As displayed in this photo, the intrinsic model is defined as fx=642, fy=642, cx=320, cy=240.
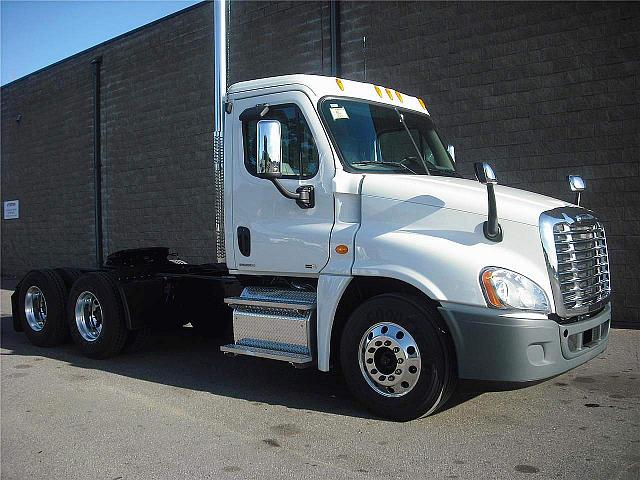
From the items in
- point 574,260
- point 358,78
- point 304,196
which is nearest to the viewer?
point 574,260

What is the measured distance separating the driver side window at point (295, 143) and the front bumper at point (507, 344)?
5.79ft

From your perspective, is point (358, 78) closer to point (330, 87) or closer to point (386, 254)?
point (330, 87)

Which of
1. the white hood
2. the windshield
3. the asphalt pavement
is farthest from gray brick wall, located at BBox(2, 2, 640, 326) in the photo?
the white hood

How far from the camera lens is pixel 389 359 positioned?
5098mm

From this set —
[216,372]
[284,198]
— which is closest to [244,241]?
[284,198]

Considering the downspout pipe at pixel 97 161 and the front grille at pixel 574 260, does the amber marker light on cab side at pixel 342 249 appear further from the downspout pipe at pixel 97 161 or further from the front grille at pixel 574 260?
the downspout pipe at pixel 97 161

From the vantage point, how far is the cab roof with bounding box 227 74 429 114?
5.78 metres

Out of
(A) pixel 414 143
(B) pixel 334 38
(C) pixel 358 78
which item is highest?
(B) pixel 334 38

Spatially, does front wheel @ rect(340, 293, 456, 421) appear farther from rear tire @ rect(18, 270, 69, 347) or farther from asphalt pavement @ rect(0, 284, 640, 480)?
rear tire @ rect(18, 270, 69, 347)

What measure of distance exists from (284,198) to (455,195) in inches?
62.7

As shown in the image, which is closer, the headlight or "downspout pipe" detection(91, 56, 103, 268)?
the headlight

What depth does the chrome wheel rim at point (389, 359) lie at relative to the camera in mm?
4945

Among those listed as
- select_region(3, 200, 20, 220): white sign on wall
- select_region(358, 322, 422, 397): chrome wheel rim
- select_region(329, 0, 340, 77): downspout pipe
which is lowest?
select_region(358, 322, 422, 397): chrome wheel rim

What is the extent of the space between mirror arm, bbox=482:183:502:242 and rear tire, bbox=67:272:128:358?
15.0 feet
